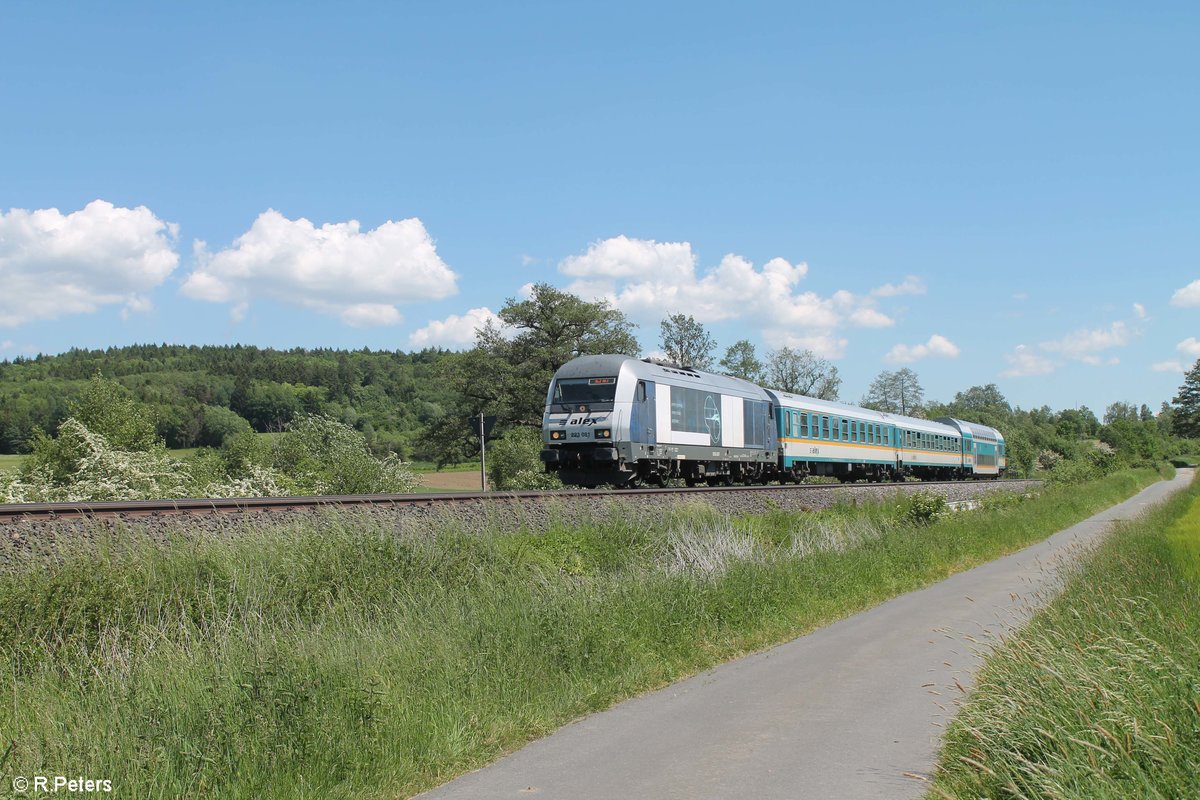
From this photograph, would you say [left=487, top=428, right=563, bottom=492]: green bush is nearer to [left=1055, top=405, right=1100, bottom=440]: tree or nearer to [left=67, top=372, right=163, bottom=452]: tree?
[left=67, top=372, right=163, bottom=452]: tree

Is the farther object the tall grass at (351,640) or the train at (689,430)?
the train at (689,430)

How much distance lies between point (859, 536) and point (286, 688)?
1505cm

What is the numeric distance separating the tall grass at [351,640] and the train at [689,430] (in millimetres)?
8322

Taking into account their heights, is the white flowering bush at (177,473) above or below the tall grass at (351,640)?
above

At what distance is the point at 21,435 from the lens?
5069cm

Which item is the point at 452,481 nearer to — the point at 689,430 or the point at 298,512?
the point at 689,430

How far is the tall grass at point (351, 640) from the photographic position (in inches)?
253

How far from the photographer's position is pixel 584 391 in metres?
24.9

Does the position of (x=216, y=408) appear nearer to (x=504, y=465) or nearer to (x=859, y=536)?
(x=504, y=465)

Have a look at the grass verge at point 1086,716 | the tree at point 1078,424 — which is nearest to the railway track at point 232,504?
the grass verge at point 1086,716

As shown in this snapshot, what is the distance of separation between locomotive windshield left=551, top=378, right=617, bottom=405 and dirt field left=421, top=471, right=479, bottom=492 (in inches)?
1186

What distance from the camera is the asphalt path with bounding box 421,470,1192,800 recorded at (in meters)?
6.17

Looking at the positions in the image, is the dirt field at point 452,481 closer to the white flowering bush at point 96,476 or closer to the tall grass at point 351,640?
the white flowering bush at point 96,476

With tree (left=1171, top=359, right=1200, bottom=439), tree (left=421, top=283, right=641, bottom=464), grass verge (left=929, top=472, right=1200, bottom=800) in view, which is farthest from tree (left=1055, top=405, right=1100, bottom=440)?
grass verge (left=929, top=472, right=1200, bottom=800)
